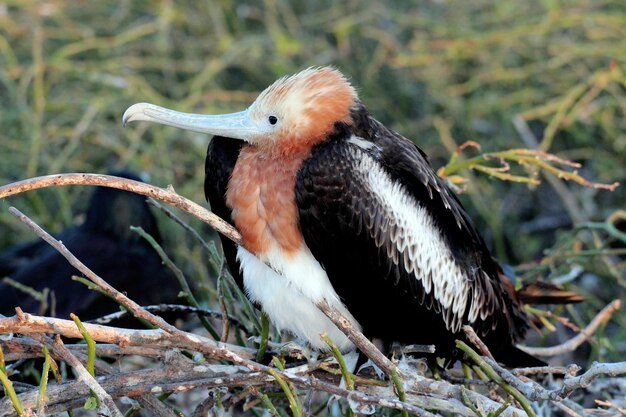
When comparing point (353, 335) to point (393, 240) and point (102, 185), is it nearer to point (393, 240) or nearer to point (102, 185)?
point (393, 240)

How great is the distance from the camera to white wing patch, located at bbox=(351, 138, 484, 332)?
7.11 feet

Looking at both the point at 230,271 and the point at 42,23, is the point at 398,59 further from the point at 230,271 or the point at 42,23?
the point at 230,271

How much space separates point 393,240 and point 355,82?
218cm

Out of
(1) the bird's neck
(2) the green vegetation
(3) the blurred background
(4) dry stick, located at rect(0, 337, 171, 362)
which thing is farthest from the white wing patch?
(3) the blurred background

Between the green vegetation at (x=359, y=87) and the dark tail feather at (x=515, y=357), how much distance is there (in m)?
0.89

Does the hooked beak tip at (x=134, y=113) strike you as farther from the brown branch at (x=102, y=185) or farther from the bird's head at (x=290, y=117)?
the brown branch at (x=102, y=185)

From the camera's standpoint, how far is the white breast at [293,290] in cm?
215

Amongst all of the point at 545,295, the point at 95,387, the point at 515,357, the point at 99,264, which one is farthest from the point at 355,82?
the point at 95,387

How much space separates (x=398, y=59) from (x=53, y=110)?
1.38 m

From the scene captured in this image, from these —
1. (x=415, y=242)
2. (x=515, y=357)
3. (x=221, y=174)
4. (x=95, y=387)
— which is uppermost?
(x=221, y=174)

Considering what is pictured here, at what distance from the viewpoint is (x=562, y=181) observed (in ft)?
12.6

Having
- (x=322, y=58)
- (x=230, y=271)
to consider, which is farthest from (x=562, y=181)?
(x=230, y=271)

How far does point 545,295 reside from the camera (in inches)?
101

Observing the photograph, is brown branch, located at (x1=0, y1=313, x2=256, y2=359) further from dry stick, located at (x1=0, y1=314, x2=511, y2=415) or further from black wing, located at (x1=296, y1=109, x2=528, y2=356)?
black wing, located at (x1=296, y1=109, x2=528, y2=356)
